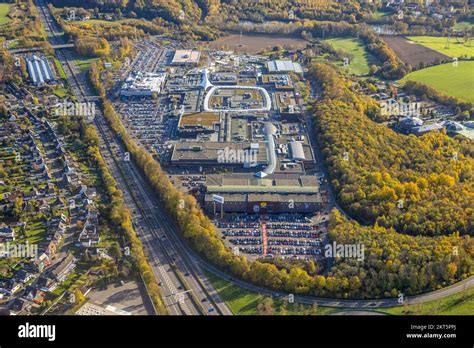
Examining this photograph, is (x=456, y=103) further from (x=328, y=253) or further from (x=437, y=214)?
(x=328, y=253)

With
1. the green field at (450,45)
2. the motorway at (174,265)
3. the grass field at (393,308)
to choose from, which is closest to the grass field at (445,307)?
the grass field at (393,308)

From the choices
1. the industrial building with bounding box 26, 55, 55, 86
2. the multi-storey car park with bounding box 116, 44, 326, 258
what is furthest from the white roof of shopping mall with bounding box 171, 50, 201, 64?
the industrial building with bounding box 26, 55, 55, 86

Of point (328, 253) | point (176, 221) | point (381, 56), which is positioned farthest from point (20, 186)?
point (381, 56)

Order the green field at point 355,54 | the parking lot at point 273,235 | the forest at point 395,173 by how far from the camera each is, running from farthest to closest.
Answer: the green field at point 355,54, the forest at point 395,173, the parking lot at point 273,235

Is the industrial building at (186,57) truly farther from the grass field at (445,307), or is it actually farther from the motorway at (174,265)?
the grass field at (445,307)

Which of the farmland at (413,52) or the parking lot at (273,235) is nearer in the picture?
the parking lot at (273,235)

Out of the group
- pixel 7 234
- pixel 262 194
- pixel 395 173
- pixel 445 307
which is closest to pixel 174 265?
pixel 262 194

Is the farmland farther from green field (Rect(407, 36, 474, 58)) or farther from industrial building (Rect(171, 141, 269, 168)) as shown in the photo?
industrial building (Rect(171, 141, 269, 168))

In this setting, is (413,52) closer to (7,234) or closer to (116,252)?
(116,252)
